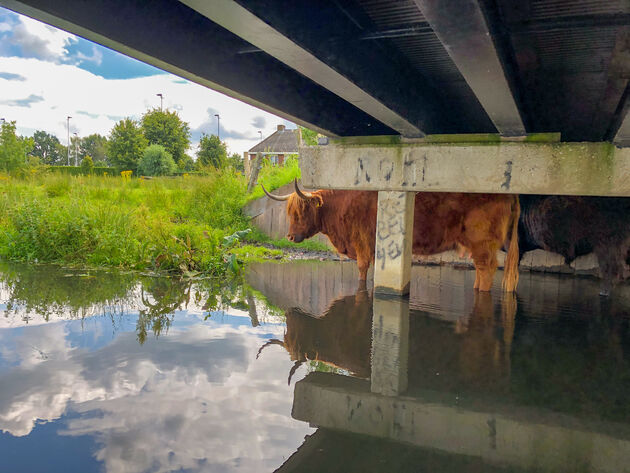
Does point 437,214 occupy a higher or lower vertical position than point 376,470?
higher

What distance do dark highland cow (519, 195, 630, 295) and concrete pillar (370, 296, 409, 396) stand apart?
317cm

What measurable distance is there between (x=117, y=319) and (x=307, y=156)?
10.3 feet

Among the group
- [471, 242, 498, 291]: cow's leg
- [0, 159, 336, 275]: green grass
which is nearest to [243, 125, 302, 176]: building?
[0, 159, 336, 275]: green grass

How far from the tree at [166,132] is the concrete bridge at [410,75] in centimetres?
4472

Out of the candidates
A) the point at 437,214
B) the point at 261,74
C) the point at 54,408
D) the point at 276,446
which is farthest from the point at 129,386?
the point at 437,214

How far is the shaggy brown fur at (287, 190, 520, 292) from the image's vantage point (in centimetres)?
616

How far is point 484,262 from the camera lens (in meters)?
6.30

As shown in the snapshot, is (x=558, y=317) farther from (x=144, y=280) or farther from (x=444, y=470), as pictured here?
(x=144, y=280)

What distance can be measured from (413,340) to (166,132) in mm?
48324

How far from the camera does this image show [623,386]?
3.11 metres

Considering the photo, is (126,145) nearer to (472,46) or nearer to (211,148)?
(211,148)

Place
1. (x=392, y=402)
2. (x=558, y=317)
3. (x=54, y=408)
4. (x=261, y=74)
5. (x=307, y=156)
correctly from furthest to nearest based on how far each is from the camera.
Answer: (x=307, y=156)
(x=558, y=317)
(x=261, y=74)
(x=392, y=402)
(x=54, y=408)

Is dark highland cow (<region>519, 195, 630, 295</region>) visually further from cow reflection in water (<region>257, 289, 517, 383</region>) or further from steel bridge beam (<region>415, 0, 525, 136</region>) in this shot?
Result: steel bridge beam (<region>415, 0, 525, 136</region>)

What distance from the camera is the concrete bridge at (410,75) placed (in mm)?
2992
